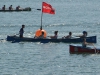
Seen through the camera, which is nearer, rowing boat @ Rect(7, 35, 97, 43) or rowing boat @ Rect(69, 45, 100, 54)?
rowing boat @ Rect(69, 45, 100, 54)

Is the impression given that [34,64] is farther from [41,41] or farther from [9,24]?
[9,24]

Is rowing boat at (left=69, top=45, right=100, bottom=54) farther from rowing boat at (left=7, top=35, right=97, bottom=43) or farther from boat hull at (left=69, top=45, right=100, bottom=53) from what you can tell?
rowing boat at (left=7, top=35, right=97, bottom=43)

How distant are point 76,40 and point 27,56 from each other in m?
10.9

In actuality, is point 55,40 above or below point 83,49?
below

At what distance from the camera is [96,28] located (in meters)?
85.9

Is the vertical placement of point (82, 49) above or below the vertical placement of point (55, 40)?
above

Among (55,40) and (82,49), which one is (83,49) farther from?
(55,40)

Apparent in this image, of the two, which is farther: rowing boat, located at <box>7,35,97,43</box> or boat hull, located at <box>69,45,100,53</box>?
rowing boat, located at <box>7,35,97,43</box>

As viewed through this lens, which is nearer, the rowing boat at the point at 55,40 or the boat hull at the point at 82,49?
the boat hull at the point at 82,49

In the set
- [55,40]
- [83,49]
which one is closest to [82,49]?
[83,49]

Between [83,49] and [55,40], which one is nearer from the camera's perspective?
[83,49]

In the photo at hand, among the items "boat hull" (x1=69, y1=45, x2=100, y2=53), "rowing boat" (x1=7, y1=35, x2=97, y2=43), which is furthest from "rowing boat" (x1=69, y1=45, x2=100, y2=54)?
"rowing boat" (x1=7, y1=35, x2=97, y2=43)

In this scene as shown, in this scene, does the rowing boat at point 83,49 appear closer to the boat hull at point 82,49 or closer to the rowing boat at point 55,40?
the boat hull at point 82,49

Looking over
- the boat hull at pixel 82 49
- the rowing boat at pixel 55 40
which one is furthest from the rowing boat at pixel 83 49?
the rowing boat at pixel 55 40
